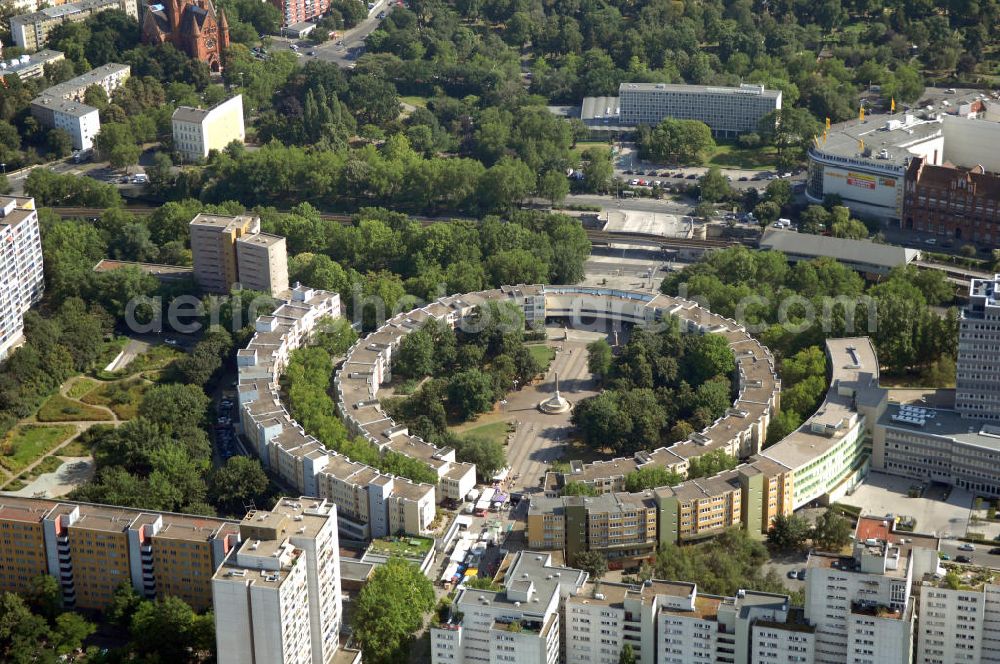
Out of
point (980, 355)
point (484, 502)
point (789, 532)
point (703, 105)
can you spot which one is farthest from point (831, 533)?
point (703, 105)

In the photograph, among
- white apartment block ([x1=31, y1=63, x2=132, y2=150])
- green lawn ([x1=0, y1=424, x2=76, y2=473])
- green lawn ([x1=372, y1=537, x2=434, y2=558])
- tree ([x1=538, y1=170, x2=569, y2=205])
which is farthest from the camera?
white apartment block ([x1=31, y1=63, x2=132, y2=150])

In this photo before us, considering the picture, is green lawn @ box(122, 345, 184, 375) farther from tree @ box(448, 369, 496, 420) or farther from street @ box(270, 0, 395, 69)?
street @ box(270, 0, 395, 69)

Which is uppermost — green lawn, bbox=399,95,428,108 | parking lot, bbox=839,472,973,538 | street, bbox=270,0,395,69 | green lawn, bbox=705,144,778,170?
street, bbox=270,0,395,69

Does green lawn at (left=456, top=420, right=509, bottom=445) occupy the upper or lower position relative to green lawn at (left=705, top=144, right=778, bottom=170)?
lower

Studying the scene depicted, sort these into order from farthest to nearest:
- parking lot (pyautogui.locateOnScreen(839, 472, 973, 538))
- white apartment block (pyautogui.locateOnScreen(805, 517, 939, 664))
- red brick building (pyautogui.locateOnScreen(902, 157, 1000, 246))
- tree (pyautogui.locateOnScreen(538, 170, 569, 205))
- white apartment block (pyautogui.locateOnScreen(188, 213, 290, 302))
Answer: tree (pyautogui.locateOnScreen(538, 170, 569, 205)) → red brick building (pyautogui.locateOnScreen(902, 157, 1000, 246)) → white apartment block (pyautogui.locateOnScreen(188, 213, 290, 302)) → parking lot (pyautogui.locateOnScreen(839, 472, 973, 538)) → white apartment block (pyautogui.locateOnScreen(805, 517, 939, 664))

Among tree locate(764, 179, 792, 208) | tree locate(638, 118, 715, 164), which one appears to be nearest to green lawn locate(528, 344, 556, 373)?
tree locate(764, 179, 792, 208)

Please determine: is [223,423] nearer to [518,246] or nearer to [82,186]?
[518,246]

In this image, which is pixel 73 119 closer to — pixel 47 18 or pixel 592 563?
pixel 47 18
